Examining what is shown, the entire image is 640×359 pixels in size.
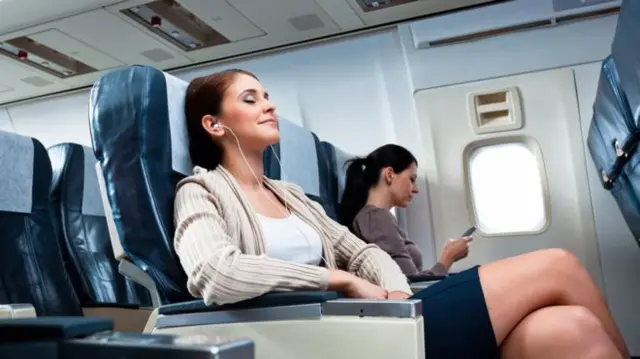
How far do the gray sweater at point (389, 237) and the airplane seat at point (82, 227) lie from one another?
1.04 meters

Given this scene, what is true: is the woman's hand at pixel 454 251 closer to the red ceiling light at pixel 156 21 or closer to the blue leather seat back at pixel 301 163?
the blue leather seat back at pixel 301 163

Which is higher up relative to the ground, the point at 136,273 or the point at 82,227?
the point at 82,227

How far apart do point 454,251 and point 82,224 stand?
5.53ft

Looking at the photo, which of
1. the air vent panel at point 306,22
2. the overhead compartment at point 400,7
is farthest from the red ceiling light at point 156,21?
the overhead compartment at point 400,7

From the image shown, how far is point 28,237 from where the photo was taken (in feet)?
5.46

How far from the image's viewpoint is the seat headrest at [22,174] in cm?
164

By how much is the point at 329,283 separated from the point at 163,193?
1.52 ft

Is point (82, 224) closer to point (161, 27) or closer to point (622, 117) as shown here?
point (161, 27)

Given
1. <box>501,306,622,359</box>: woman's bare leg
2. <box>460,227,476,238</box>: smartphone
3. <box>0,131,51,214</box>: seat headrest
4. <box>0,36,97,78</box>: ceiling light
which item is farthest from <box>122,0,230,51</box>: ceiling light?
<box>501,306,622,359</box>: woman's bare leg

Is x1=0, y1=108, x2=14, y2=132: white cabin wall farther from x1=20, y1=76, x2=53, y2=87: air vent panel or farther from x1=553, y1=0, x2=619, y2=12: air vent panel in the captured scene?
x1=553, y1=0, x2=619, y2=12: air vent panel

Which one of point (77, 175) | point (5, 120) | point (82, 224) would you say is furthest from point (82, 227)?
point (5, 120)

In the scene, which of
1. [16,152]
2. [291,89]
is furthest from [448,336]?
[291,89]

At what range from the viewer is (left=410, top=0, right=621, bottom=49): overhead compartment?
2.86 meters

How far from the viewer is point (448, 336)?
117 cm
